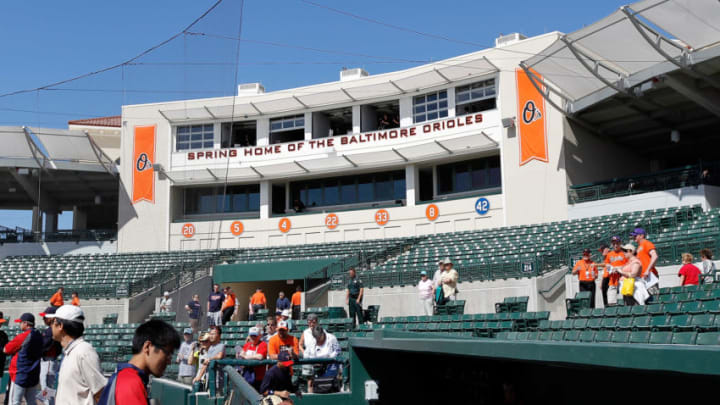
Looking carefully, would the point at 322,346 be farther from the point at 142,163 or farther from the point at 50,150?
the point at 50,150

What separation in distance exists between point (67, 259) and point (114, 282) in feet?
25.3

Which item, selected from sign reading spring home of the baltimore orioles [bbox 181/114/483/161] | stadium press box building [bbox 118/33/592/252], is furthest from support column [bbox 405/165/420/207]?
sign reading spring home of the baltimore orioles [bbox 181/114/483/161]

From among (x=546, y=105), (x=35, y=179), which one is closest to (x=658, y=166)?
(x=546, y=105)

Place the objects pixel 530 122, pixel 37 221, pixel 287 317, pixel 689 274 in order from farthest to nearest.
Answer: pixel 37 221
pixel 530 122
pixel 287 317
pixel 689 274

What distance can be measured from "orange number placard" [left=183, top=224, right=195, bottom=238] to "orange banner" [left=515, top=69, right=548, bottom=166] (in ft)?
53.6

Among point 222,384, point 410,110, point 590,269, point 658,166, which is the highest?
point 410,110

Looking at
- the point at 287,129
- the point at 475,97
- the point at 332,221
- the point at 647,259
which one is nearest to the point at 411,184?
the point at 332,221

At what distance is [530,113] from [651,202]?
251 inches

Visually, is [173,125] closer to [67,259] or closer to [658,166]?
[67,259]

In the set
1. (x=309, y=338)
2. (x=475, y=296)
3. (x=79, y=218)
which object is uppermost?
(x=79, y=218)

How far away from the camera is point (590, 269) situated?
15.0m

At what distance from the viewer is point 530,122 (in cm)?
2941

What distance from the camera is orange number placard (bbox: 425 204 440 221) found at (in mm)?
31734

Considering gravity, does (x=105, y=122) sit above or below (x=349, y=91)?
above
